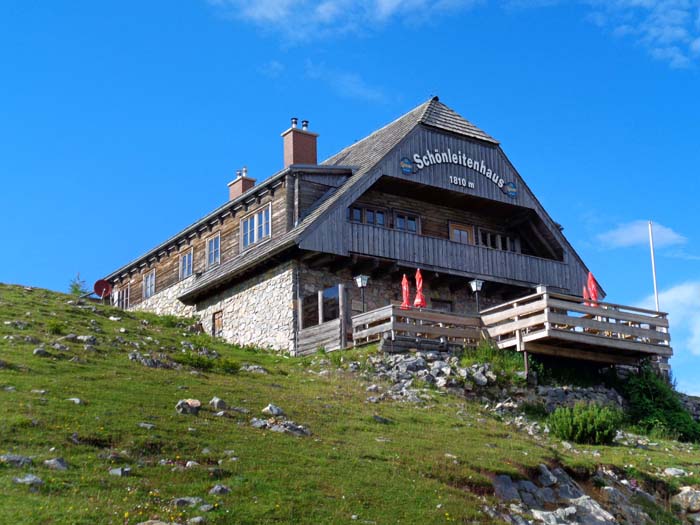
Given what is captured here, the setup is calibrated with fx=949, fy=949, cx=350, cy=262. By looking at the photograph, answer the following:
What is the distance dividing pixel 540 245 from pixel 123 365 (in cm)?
2131

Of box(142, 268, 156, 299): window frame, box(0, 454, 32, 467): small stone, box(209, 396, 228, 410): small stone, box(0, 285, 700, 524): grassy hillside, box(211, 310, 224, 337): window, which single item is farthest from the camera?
box(142, 268, 156, 299): window frame

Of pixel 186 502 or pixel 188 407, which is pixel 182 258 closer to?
pixel 188 407

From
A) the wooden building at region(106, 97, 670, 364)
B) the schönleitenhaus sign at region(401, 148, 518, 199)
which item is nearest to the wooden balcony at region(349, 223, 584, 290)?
the wooden building at region(106, 97, 670, 364)

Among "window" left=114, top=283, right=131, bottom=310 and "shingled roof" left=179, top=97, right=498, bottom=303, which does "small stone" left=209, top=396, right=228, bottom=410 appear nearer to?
"shingled roof" left=179, top=97, right=498, bottom=303

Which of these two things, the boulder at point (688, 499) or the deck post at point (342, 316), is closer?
the boulder at point (688, 499)

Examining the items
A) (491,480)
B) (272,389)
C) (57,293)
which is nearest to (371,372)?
(272,389)

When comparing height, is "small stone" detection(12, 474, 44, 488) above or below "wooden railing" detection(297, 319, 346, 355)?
below

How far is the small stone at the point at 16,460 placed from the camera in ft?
43.0

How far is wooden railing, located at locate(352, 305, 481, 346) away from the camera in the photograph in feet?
88.9

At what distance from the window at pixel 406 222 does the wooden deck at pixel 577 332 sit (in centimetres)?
592

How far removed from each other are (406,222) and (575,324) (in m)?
9.25

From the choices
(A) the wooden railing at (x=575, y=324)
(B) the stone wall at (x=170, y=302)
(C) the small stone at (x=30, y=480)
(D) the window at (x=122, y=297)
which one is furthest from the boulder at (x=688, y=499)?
(D) the window at (x=122, y=297)

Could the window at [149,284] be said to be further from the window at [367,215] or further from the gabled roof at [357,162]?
the window at [367,215]

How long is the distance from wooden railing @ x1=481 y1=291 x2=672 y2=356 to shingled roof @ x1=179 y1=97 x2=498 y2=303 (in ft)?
21.4
